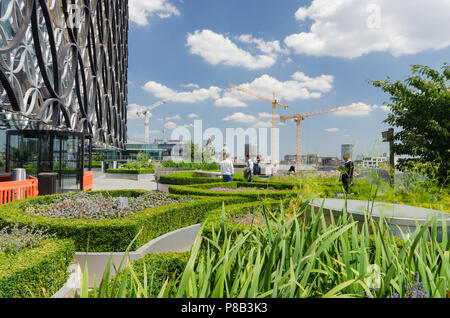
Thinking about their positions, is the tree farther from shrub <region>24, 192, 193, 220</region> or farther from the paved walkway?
the paved walkway

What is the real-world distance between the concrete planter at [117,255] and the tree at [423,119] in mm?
7753

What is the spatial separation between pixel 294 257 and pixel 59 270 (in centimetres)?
334

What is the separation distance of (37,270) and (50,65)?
772 inches

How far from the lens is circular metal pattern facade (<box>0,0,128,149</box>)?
10.2 metres

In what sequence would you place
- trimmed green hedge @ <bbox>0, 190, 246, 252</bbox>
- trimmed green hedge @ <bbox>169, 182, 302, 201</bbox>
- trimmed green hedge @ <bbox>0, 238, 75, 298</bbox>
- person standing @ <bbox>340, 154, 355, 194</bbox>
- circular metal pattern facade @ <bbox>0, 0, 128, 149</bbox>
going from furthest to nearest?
1. circular metal pattern facade @ <bbox>0, 0, 128, 149</bbox>
2. trimmed green hedge @ <bbox>169, 182, 302, 201</bbox>
3. person standing @ <bbox>340, 154, 355, 194</bbox>
4. trimmed green hedge @ <bbox>0, 190, 246, 252</bbox>
5. trimmed green hedge @ <bbox>0, 238, 75, 298</bbox>

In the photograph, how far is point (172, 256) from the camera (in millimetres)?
2914

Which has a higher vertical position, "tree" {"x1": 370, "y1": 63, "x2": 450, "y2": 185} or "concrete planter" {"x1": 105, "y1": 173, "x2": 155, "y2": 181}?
"tree" {"x1": 370, "y1": 63, "x2": 450, "y2": 185}

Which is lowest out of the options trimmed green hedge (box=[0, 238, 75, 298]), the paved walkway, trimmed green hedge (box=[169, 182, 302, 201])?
the paved walkway

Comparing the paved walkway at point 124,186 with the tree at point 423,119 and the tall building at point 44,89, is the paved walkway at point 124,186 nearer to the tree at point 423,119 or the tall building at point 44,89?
the tall building at point 44,89

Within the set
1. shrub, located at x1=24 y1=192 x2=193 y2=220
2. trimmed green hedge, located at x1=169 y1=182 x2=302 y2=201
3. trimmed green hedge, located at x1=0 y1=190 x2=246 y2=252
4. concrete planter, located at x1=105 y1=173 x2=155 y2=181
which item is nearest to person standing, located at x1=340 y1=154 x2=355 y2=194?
trimmed green hedge, located at x1=169 y1=182 x2=302 y2=201

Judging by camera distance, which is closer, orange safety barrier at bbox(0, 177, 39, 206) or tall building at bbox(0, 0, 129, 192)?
orange safety barrier at bbox(0, 177, 39, 206)

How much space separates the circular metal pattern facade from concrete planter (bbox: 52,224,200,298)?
7.72 m

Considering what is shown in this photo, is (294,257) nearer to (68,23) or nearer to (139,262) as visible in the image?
(139,262)
